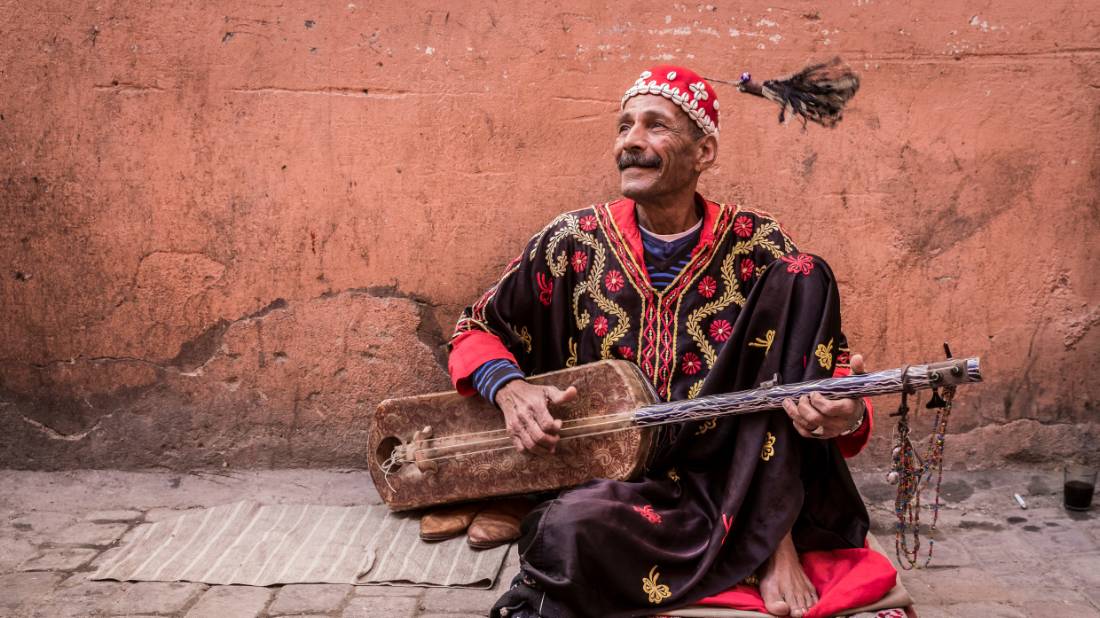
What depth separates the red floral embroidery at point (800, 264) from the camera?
2816mm

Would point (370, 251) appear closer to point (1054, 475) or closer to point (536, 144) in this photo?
point (536, 144)

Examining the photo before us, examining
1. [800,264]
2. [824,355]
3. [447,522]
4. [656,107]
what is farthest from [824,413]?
[447,522]

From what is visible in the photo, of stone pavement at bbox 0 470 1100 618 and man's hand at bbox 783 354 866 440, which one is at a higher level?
man's hand at bbox 783 354 866 440

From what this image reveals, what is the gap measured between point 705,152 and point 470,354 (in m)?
0.94

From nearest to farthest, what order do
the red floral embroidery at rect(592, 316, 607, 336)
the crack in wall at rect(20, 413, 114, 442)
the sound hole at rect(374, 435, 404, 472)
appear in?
the red floral embroidery at rect(592, 316, 607, 336) → the sound hole at rect(374, 435, 404, 472) → the crack in wall at rect(20, 413, 114, 442)

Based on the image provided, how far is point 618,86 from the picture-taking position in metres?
3.66

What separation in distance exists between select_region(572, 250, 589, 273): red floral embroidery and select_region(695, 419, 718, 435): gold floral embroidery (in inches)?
24.5

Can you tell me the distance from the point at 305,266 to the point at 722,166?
5.19 feet

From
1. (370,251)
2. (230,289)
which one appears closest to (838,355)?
(370,251)

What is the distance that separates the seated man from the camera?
2.65 metres

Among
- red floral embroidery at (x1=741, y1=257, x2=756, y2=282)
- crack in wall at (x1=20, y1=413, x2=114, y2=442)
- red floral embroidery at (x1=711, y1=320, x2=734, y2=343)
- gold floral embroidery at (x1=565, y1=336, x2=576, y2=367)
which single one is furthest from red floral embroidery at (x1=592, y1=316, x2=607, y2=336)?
crack in wall at (x1=20, y1=413, x2=114, y2=442)

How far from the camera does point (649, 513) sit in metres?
2.75

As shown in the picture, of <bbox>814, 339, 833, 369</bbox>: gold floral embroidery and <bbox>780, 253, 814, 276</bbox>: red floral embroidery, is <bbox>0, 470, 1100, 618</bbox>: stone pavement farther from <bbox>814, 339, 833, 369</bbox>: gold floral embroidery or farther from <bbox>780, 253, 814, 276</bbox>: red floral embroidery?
<bbox>780, 253, 814, 276</bbox>: red floral embroidery

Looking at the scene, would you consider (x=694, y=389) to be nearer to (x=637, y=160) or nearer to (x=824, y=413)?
(x=824, y=413)
